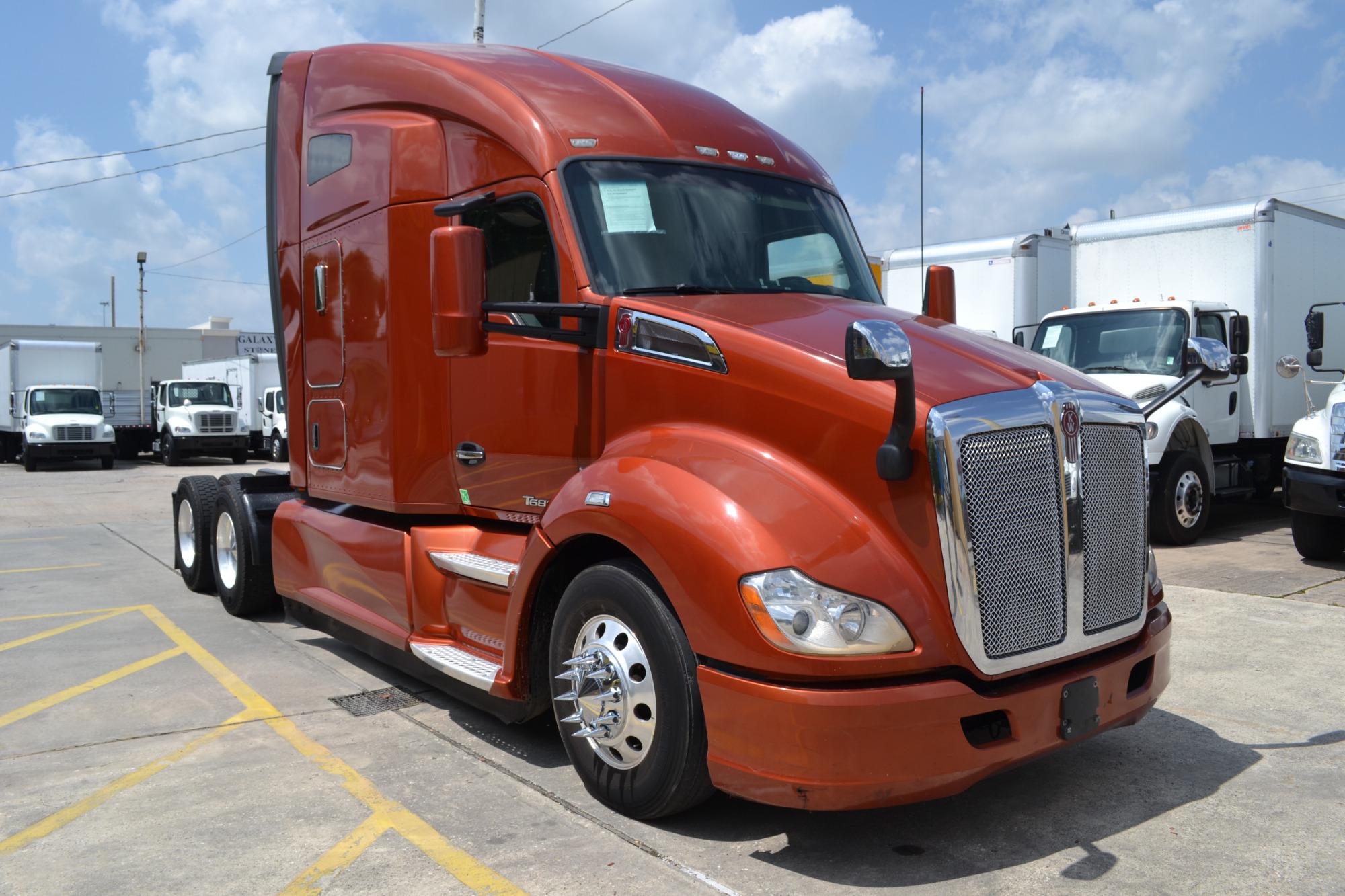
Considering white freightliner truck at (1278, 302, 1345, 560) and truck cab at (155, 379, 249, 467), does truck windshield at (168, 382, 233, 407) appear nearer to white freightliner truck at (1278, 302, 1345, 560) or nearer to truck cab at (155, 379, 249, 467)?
truck cab at (155, 379, 249, 467)

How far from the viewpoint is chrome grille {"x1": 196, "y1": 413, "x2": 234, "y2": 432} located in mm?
29344

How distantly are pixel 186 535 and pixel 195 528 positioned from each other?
417 mm

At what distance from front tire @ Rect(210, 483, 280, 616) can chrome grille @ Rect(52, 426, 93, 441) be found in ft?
74.5

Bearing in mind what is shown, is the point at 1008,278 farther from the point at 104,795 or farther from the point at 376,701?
the point at 104,795

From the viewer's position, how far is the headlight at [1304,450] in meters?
8.70

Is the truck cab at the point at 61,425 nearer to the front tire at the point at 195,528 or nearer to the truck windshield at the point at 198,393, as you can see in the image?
the truck windshield at the point at 198,393

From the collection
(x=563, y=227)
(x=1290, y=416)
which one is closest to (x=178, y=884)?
(x=563, y=227)

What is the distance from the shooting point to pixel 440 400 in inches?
203

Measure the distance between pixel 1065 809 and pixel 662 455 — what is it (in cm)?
195

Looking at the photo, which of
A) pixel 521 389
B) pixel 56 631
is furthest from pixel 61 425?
pixel 521 389

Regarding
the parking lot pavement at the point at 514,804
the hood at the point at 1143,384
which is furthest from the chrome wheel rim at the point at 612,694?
the hood at the point at 1143,384

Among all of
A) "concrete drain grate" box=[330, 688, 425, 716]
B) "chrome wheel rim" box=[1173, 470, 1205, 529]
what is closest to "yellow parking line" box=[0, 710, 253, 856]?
"concrete drain grate" box=[330, 688, 425, 716]

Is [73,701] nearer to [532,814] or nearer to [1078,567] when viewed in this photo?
[532,814]

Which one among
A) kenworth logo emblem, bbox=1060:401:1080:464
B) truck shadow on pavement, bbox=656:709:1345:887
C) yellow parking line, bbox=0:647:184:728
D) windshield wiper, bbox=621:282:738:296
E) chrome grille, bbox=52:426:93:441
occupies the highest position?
windshield wiper, bbox=621:282:738:296
